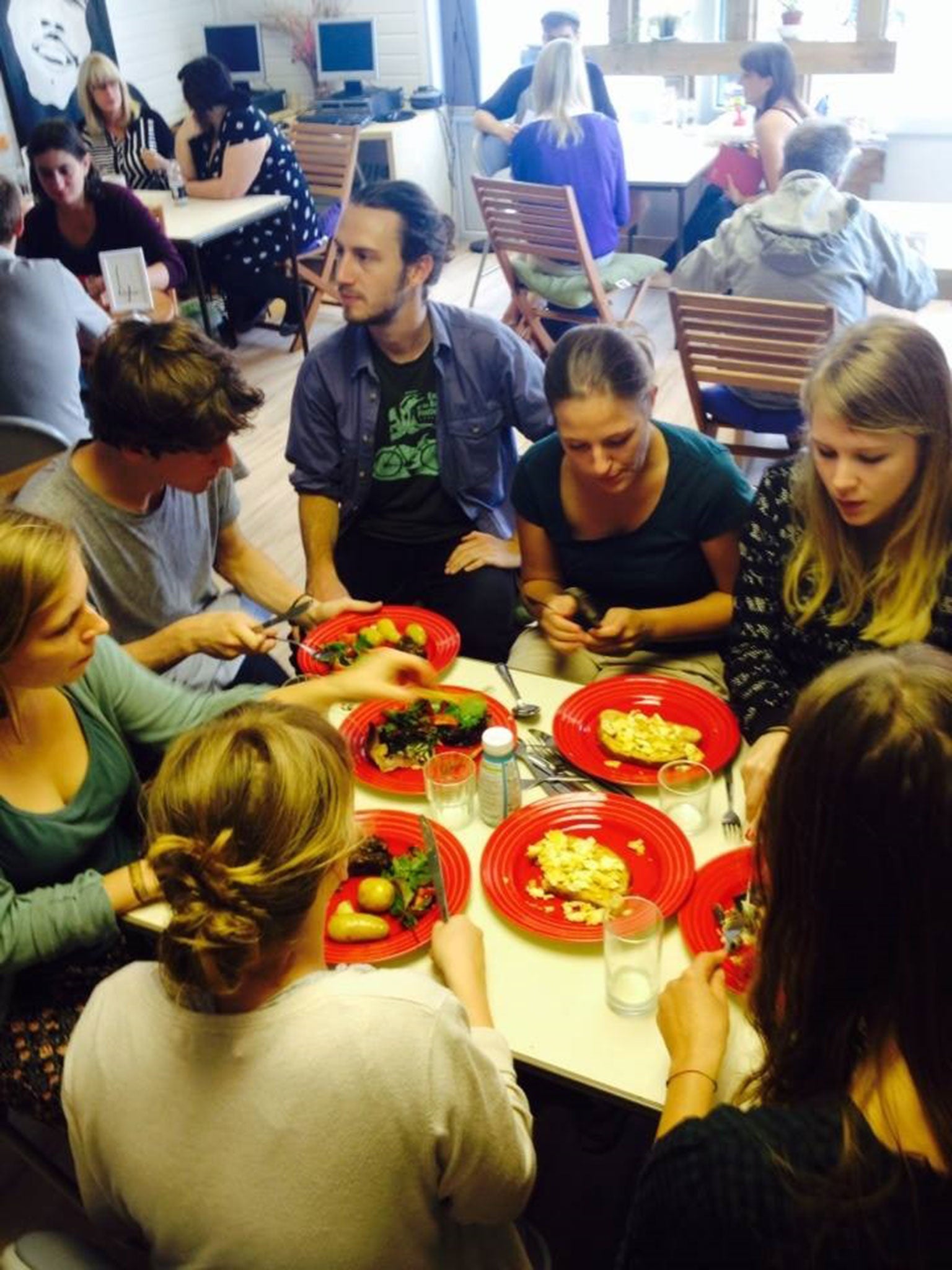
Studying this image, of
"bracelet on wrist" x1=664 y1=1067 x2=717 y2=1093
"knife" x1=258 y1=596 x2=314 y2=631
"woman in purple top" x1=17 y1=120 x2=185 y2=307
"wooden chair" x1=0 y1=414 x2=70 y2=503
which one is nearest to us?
"bracelet on wrist" x1=664 y1=1067 x2=717 y2=1093

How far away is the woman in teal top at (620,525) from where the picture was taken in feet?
6.64

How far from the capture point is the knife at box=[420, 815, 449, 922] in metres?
1.46

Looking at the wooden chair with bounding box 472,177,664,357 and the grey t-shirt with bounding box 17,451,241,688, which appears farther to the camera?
the wooden chair with bounding box 472,177,664,357

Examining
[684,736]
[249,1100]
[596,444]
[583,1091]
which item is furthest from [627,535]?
[249,1100]

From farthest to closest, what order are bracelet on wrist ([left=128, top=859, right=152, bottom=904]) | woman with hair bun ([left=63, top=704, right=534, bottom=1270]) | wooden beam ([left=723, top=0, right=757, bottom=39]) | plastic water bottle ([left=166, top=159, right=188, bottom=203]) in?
wooden beam ([left=723, top=0, right=757, bottom=39]) < plastic water bottle ([left=166, top=159, right=188, bottom=203]) < bracelet on wrist ([left=128, top=859, right=152, bottom=904]) < woman with hair bun ([left=63, top=704, right=534, bottom=1270])

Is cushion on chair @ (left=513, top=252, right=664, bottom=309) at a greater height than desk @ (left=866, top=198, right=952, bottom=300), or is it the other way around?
desk @ (left=866, top=198, right=952, bottom=300)

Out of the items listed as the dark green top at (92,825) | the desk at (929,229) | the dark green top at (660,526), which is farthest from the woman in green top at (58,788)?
the desk at (929,229)

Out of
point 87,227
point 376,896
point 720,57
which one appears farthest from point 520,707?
point 720,57

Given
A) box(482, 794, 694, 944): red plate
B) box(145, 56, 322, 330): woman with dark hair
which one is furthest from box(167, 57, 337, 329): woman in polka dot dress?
box(482, 794, 694, 944): red plate

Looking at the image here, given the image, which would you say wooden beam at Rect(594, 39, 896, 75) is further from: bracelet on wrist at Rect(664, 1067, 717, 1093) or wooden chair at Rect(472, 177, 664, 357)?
bracelet on wrist at Rect(664, 1067, 717, 1093)

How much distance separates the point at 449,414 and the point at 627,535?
0.70 meters

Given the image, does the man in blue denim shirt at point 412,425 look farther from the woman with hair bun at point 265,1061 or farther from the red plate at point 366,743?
the woman with hair bun at point 265,1061

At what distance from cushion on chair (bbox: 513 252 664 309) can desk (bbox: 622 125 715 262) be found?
1.32 ft

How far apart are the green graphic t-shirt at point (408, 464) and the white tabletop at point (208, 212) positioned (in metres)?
2.60
